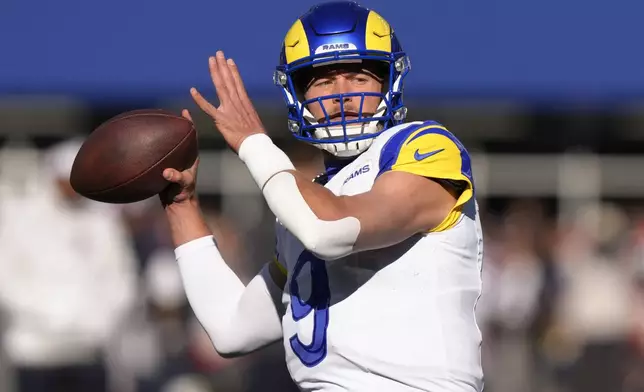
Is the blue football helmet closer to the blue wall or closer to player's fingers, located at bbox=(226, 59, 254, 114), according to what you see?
player's fingers, located at bbox=(226, 59, 254, 114)

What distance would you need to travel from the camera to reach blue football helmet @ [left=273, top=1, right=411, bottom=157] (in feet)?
10.8

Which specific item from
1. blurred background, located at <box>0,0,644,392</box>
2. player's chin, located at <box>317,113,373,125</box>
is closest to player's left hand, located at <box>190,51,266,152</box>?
player's chin, located at <box>317,113,373,125</box>

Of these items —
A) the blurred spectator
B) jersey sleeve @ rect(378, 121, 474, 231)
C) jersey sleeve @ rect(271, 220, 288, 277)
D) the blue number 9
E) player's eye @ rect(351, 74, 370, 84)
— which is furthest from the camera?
the blurred spectator

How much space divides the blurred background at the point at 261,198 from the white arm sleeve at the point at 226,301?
12.0 feet

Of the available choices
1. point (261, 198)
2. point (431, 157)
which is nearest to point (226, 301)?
point (431, 157)

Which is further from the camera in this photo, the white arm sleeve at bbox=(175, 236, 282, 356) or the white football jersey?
the white arm sleeve at bbox=(175, 236, 282, 356)

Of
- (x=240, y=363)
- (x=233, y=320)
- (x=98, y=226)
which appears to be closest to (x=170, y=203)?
(x=233, y=320)

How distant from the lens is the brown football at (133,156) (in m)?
3.47

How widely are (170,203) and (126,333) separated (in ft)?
13.7

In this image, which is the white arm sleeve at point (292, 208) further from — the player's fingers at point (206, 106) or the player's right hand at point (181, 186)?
the player's right hand at point (181, 186)

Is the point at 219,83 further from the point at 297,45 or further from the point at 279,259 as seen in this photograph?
the point at 279,259

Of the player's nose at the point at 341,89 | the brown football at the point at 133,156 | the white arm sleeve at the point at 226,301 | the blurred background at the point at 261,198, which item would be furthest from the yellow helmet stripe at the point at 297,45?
the blurred background at the point at 261,198

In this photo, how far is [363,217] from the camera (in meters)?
2.90

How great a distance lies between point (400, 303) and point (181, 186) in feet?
2.83
